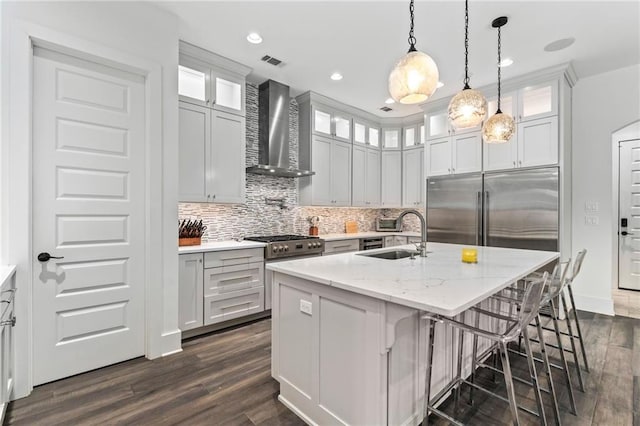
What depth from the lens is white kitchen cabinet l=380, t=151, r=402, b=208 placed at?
5.55 m

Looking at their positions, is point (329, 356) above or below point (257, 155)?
below

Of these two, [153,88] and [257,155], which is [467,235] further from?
[153,88]

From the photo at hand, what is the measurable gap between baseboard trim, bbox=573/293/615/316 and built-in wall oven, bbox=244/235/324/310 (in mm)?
3370

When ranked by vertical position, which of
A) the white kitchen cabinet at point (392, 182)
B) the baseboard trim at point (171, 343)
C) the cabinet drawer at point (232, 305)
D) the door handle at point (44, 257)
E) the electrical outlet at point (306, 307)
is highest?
the white kitchen cabinet at point (392, 182)

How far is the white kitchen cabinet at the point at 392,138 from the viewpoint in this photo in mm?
5614

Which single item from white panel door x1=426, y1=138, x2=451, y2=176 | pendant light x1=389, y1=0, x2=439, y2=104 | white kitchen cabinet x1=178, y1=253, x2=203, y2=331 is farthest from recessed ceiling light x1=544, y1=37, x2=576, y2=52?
white kitchen cabinet x1=178, y1=253, x2=203, y2=331

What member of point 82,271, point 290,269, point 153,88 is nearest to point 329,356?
point 290,269

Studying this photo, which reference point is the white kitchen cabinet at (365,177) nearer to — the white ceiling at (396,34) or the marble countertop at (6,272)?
the white ceiling at (396,34)

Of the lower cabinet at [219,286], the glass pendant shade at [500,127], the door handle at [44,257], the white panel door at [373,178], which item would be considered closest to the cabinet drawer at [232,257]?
the lower cabinet at [219,286]

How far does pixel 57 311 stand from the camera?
2258 mm

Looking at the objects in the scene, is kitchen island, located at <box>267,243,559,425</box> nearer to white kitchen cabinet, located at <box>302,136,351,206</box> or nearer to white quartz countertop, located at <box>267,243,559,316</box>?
white quartz countertop, located at <box>267,243,559,316</box>

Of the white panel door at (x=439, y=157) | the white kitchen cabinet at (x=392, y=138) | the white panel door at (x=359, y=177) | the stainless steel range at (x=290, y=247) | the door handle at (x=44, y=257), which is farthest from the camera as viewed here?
the white kitchen cabinet at (x=392, y=138)

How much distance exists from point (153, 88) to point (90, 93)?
18.0 inches

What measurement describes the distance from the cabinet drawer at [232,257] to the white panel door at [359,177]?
213 centimetres
